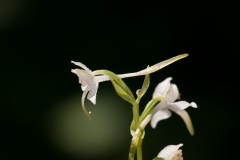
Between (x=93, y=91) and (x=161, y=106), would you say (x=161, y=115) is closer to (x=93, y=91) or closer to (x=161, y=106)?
(x=161, y=106)

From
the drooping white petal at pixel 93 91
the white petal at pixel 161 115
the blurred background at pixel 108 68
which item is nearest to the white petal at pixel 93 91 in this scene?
the drooping white petal at pixel 93 91

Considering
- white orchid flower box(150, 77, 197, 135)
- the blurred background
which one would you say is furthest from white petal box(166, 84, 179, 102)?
the blurred background

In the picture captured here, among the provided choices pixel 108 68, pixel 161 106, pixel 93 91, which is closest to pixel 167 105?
pixel 161 106

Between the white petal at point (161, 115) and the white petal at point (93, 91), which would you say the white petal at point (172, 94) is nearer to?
the white petal at point (161, 115)

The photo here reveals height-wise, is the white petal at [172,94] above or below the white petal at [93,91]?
below

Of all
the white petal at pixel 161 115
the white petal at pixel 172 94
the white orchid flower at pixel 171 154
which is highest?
the white petal at pixel 172 94

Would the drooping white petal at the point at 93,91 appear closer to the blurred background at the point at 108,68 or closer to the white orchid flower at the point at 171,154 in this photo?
the white orchid flower at the point at 171,154

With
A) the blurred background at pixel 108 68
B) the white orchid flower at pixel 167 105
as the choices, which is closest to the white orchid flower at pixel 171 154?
the white orchid flower at pixel 167 105

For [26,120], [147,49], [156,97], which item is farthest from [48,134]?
[156,97]

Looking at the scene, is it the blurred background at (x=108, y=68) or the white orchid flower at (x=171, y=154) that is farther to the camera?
the blurred background at (x=108, y=68)
